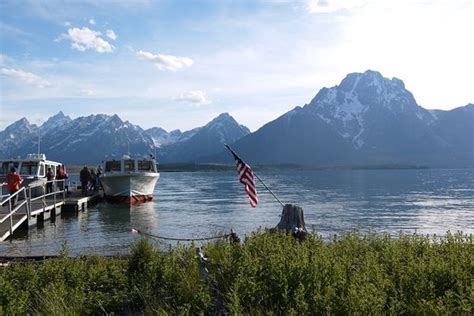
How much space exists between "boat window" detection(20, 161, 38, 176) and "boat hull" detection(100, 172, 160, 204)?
626 cm

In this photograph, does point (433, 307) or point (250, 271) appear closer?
point (433, 307)

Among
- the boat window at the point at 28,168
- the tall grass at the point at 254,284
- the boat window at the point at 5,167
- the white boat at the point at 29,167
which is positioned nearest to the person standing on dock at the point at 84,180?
the white boat at the point at 29,167

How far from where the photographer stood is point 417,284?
818 centimetres

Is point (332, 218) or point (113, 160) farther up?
point (113, 160)

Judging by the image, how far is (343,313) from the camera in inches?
281

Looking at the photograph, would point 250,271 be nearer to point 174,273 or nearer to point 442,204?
point 174,273

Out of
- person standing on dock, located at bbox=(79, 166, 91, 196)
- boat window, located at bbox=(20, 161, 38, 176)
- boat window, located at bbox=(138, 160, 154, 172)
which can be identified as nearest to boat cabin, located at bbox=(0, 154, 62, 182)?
boat window, located at bbox=(20, 161, 38, 176)

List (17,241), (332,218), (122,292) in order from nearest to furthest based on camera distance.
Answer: (122,292)
(17,241)
(332,218)

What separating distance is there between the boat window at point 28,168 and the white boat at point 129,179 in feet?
20.6

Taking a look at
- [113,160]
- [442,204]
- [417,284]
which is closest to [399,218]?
[442,204]

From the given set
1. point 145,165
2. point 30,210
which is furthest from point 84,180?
point 30,210

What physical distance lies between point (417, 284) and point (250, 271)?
2.74 metres

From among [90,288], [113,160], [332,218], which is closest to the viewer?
[90,288]

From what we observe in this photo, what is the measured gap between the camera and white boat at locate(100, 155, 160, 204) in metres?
42.4
